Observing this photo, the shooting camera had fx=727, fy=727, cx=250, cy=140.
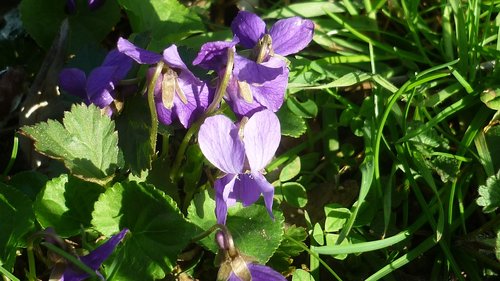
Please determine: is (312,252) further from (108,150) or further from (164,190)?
(108,150)

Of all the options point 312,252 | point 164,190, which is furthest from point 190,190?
point 312,252

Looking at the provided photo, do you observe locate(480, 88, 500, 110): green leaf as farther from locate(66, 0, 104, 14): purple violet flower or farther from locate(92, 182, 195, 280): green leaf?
locate(66, 0, 104, 14): purple violet flower

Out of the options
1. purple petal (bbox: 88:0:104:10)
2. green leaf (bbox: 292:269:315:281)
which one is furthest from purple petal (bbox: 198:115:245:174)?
purple petal (bbox: 88:0:104:10)

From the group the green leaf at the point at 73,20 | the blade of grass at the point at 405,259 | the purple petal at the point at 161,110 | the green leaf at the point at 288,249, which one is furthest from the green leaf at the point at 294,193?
the green leaf at the point at 73,20

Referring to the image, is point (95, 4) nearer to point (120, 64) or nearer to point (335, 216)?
point (120, 64)

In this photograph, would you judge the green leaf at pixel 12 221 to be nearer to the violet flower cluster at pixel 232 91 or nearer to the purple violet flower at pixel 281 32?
the violet flower cluster at pixel 232 91

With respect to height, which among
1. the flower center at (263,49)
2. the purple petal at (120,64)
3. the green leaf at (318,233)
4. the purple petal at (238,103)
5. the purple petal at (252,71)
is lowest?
the green leaf at (318,233)
